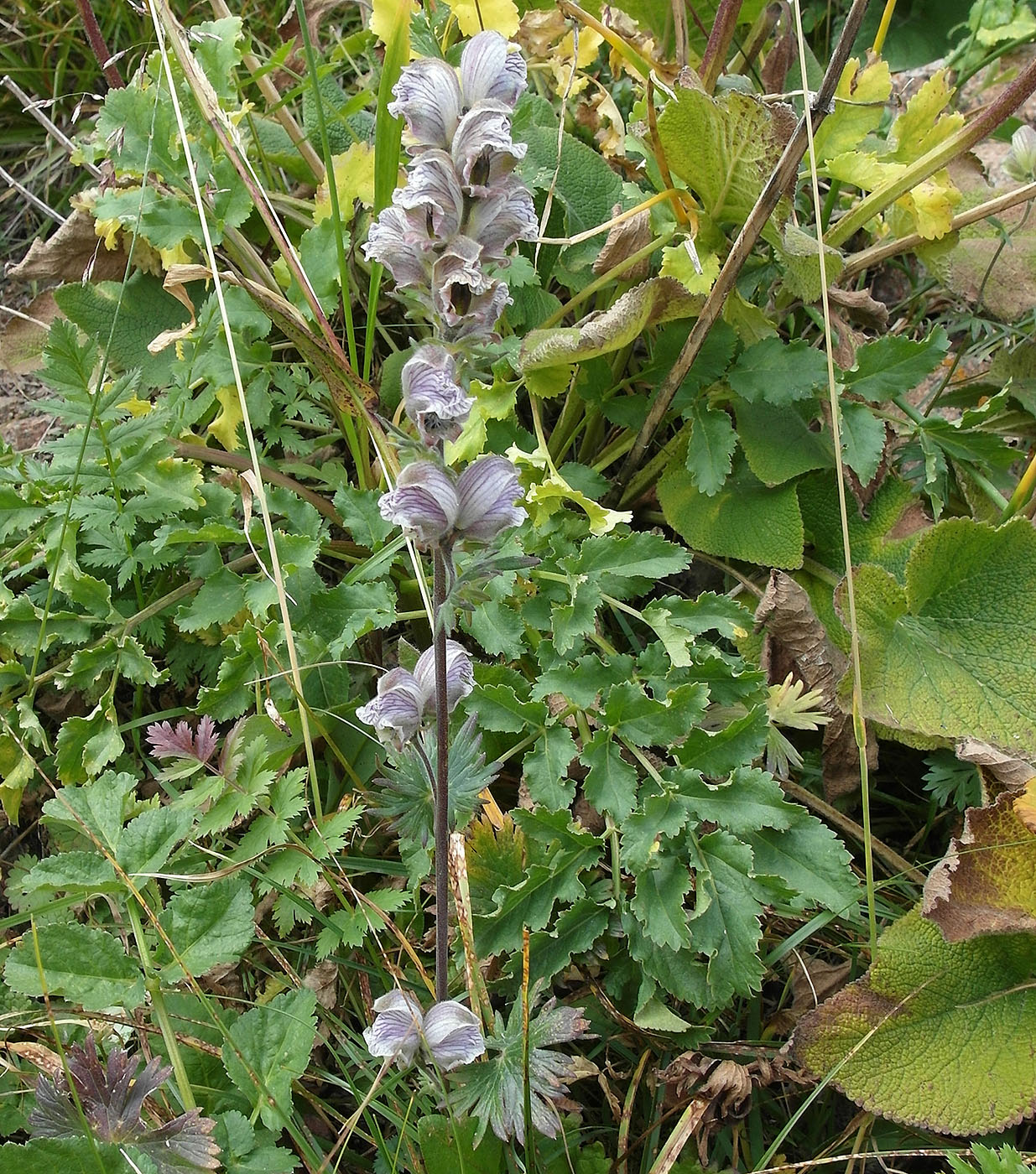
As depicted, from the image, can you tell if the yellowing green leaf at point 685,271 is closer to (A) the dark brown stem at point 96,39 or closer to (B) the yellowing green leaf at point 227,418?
(B) the yellowing green leaf at point 227,418

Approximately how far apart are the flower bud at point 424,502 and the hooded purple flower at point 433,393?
0.04 metres

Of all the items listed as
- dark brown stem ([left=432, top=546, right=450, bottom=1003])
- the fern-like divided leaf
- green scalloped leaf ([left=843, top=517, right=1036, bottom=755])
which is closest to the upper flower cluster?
dark brown stem ([left=432, top=546, right=450, bottom=1003])

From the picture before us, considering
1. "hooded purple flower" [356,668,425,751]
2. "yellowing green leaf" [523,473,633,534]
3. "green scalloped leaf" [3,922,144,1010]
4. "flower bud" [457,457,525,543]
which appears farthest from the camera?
"yellowing green leaf" [523,473,633,534]

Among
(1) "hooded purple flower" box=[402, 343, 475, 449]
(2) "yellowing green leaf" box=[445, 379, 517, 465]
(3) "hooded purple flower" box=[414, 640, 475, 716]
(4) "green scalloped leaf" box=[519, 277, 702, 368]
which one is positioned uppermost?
(1) "hooded purple flower" box=[402, 343, 475, 449]

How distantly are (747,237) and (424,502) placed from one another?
38.1 inches

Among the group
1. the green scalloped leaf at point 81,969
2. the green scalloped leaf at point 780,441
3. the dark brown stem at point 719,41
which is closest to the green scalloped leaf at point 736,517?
the green scalloped leaf at point 780,441

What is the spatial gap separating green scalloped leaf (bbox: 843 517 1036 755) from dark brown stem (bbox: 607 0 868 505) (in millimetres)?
499

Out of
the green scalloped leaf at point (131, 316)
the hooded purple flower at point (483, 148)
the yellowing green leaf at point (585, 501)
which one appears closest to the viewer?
the hooded purple flower at point (483, 148)

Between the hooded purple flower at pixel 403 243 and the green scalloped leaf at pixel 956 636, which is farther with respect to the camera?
the green scalloped leaf at pixel 956 636

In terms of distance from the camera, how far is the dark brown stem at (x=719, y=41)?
6.54ft

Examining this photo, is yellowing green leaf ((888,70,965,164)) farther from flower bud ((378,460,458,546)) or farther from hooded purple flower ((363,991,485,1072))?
hooded purple flower ((363,991,485,1072))

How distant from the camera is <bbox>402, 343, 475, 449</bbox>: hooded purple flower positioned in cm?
108

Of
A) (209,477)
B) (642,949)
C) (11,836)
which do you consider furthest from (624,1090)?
(209,477)

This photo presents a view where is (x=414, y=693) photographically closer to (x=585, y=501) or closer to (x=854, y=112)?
(x=585, y=501)
